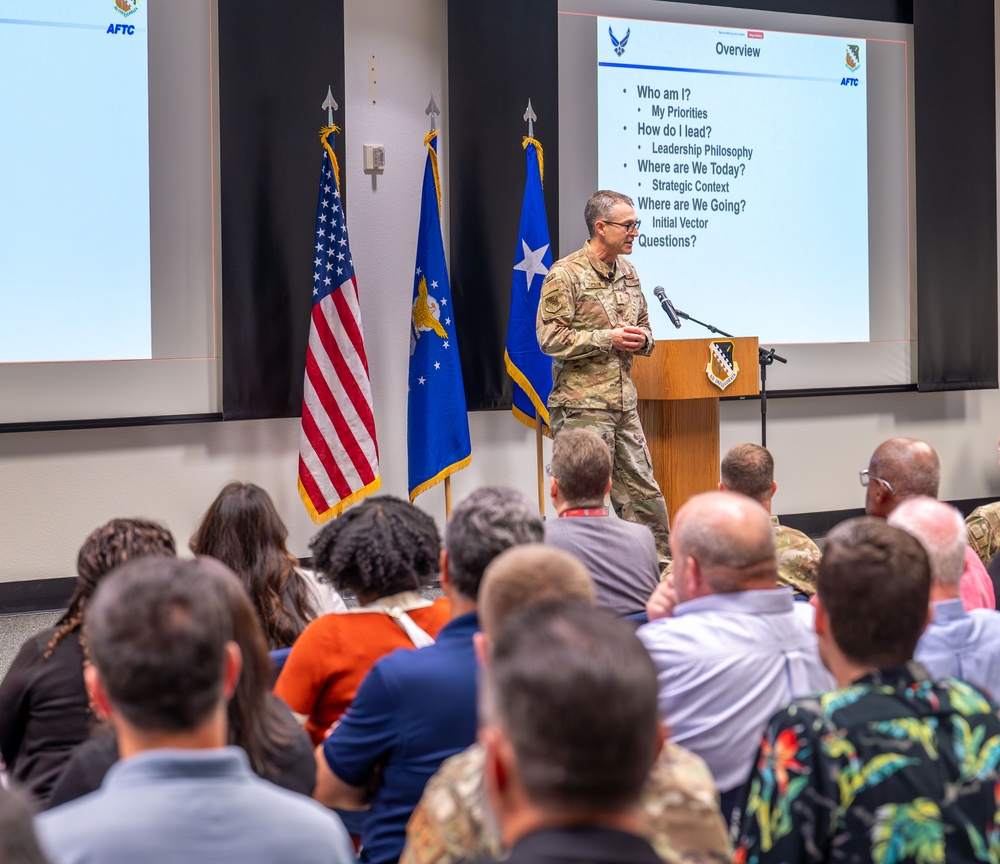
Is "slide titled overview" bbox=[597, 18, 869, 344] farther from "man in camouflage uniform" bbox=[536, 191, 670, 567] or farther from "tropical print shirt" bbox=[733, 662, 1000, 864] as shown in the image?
"tropical print shirt" bbox=[733, 662, 1000, 864]

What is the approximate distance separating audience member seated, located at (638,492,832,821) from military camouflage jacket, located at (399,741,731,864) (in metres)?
0.50

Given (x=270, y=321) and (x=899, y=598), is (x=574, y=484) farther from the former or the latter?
(x=270, y=321)

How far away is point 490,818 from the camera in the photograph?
123cm

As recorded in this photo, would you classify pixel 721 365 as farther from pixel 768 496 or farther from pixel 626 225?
pixel 768 496

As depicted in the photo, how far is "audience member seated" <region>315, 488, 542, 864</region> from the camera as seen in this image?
173 cm

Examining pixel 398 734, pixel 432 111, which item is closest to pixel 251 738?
pixel 398 734

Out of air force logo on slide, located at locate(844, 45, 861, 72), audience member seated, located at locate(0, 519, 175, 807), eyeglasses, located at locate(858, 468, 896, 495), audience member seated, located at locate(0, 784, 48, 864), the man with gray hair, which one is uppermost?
air force logo on slide, located at locate(844, 45, 861, 72)

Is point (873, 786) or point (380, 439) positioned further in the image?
point (380, 439)

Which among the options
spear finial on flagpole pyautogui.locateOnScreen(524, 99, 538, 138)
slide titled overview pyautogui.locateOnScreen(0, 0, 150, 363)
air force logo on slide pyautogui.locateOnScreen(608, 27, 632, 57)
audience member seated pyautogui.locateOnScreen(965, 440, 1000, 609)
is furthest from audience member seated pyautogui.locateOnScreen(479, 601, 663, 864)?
air force logo on slide pyautogui.locateOnScreen(608, 27, 632, 57)

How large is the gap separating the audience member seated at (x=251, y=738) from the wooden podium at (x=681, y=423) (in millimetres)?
3616

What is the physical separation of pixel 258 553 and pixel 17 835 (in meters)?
1.83

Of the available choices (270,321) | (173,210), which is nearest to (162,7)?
(173,210)

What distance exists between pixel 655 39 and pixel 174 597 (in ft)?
17.3

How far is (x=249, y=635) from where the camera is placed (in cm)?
159
